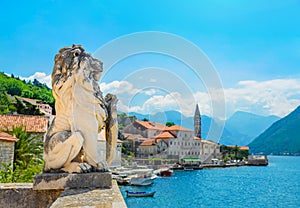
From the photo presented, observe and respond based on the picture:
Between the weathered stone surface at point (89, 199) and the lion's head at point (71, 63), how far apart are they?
1.54 metres

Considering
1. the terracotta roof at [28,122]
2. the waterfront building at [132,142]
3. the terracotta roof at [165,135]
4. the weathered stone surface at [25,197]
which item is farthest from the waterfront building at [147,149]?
the weathered stone surface at [25,197]

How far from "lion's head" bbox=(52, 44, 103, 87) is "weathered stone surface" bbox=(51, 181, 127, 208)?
5.04ft

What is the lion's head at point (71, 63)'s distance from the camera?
162 inches

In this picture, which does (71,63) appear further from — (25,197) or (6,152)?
(6,152)

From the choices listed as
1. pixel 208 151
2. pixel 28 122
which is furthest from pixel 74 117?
pixel 208 151

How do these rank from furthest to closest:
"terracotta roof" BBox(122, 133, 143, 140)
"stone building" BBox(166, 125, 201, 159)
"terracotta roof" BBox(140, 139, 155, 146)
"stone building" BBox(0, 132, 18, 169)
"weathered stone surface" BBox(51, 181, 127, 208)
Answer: "stone building" BBox(166, 125, 201, 159) → "terracotta roof" BBox(122, 133, 143, 140) → "terracotta roof" BBox(140, 139, 155, 146) → "stone building" BBox(0, 132, 18, 169) → "weathered stone surface" BBox(51, 181, 127, 208)

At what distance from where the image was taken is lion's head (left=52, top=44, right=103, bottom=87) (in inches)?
162

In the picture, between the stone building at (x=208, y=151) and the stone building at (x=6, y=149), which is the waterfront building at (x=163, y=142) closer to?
the stone building at (x=208, y=151)

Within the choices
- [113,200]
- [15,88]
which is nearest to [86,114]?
[113,200]

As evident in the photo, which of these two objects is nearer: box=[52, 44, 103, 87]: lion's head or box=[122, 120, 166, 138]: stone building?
box=[52, 44, 103, 87]: lion's head

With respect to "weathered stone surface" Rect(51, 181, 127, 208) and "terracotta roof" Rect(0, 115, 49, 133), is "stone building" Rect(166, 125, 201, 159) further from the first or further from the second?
"weathered stone surface" Rect(51, 181, 127, 208)

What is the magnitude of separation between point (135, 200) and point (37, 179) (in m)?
28.4

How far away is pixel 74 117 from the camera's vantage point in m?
3.98

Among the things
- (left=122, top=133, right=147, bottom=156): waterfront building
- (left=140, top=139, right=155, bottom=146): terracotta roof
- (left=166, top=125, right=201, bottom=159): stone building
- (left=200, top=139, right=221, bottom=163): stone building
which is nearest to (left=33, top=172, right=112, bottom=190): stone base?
(left=140, top=139, right=155, bottom=146): terracotta roof
